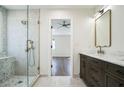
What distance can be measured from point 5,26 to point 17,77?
165 centimetres

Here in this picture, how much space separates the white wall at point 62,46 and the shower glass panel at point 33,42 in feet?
29.5

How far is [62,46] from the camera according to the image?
47.2 ft

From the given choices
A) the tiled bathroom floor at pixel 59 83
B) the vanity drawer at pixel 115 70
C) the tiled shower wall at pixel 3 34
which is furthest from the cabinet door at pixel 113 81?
the tiled shower wall at pixel 3 34

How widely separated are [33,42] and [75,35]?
1.44 m

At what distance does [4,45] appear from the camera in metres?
4.84

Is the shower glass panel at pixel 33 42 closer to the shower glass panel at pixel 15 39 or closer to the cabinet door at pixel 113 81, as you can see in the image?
the shower glass panel at pixel 15 39

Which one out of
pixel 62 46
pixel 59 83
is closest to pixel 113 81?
pixel 59 83

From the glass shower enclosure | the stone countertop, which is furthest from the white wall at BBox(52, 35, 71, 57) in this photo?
the stone countertop

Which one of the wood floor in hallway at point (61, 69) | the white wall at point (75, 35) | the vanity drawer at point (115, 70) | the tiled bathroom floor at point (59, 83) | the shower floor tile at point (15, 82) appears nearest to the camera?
the vanity drawer at point (115, 70)

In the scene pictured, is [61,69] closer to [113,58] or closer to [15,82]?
[15,82]

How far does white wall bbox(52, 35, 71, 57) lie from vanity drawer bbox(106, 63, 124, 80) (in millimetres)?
12144

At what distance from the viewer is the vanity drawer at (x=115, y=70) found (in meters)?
1.67

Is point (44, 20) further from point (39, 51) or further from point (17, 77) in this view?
point (17, 77)

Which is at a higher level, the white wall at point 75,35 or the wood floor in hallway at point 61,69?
the white wall at point 75,35
